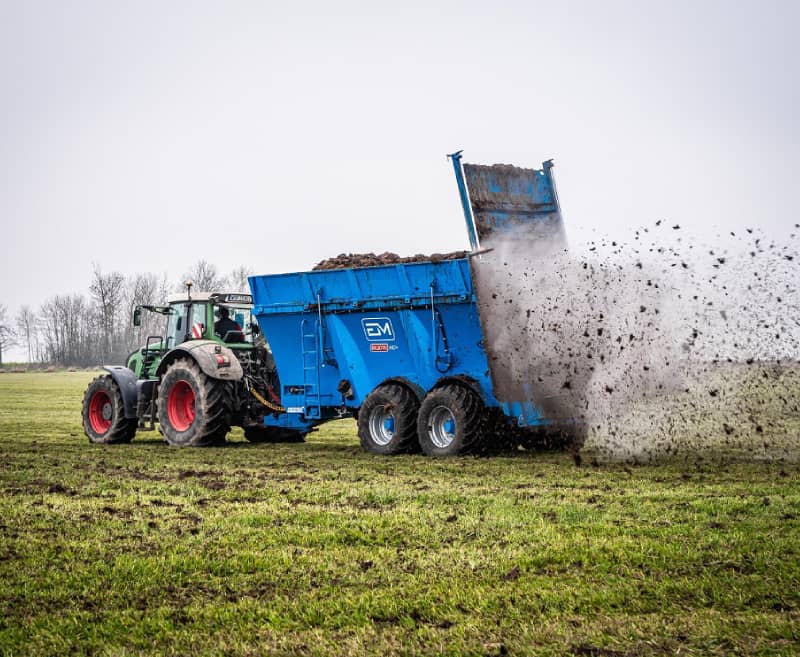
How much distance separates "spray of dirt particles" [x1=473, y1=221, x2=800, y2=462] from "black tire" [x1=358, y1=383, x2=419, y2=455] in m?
1.58

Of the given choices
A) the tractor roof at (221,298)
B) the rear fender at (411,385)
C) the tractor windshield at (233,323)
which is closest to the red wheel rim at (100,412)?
the tractor roof at (221,298)

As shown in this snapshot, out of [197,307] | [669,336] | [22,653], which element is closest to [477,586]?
[22,653]

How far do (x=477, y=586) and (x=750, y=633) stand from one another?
1626 mm

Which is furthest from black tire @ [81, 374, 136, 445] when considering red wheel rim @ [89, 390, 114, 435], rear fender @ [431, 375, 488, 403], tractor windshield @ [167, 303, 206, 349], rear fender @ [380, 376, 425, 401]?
rear fender @ [431, 375, 488, 403]

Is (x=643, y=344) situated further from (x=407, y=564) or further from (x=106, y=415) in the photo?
(x=106, y=415)

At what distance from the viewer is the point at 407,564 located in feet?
21.8

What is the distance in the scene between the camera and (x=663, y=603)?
18.3 ft

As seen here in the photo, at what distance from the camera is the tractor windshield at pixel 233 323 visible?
17.5m

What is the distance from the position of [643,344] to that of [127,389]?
919cm

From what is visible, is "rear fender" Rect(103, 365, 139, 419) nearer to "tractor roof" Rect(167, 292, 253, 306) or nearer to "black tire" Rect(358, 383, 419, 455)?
"tractor roof" Rect(167, 292, 253, 306)

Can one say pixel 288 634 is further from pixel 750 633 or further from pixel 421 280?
pixel 421 280

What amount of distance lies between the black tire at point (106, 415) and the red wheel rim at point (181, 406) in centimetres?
101

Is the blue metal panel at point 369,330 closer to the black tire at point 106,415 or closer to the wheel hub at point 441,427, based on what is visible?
the wheel hub at point 441,427

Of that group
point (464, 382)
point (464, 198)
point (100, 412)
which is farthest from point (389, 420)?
point (100, 412)
